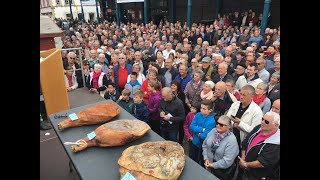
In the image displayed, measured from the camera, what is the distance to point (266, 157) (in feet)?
9.80

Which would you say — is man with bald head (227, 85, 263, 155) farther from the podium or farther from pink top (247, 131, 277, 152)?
the podium

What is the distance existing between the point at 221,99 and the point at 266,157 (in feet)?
5.54

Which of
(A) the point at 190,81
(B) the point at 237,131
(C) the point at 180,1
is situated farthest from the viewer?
(C) the point at 180,1

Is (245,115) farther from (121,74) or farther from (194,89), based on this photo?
(121,74)

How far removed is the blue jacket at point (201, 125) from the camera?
3791mm

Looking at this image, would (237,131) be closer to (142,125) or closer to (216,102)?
(216,102)

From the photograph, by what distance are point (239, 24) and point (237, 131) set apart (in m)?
12.6

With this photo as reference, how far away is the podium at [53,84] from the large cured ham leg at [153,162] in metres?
2.58

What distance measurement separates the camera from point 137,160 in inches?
81.2

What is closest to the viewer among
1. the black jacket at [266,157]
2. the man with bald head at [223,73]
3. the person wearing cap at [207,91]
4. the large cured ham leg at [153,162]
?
the large cured ham leg at [153,162]

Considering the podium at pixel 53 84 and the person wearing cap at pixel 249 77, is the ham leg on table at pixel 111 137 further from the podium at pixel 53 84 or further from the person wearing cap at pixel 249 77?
the person wearing cap at pixel 249 77

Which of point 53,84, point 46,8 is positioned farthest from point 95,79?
point 46,8

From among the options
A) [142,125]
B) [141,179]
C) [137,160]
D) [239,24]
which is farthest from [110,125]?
[239,24]

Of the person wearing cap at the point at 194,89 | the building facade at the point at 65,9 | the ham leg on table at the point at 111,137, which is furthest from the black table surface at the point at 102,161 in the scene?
the building facade at the point at 65,9
